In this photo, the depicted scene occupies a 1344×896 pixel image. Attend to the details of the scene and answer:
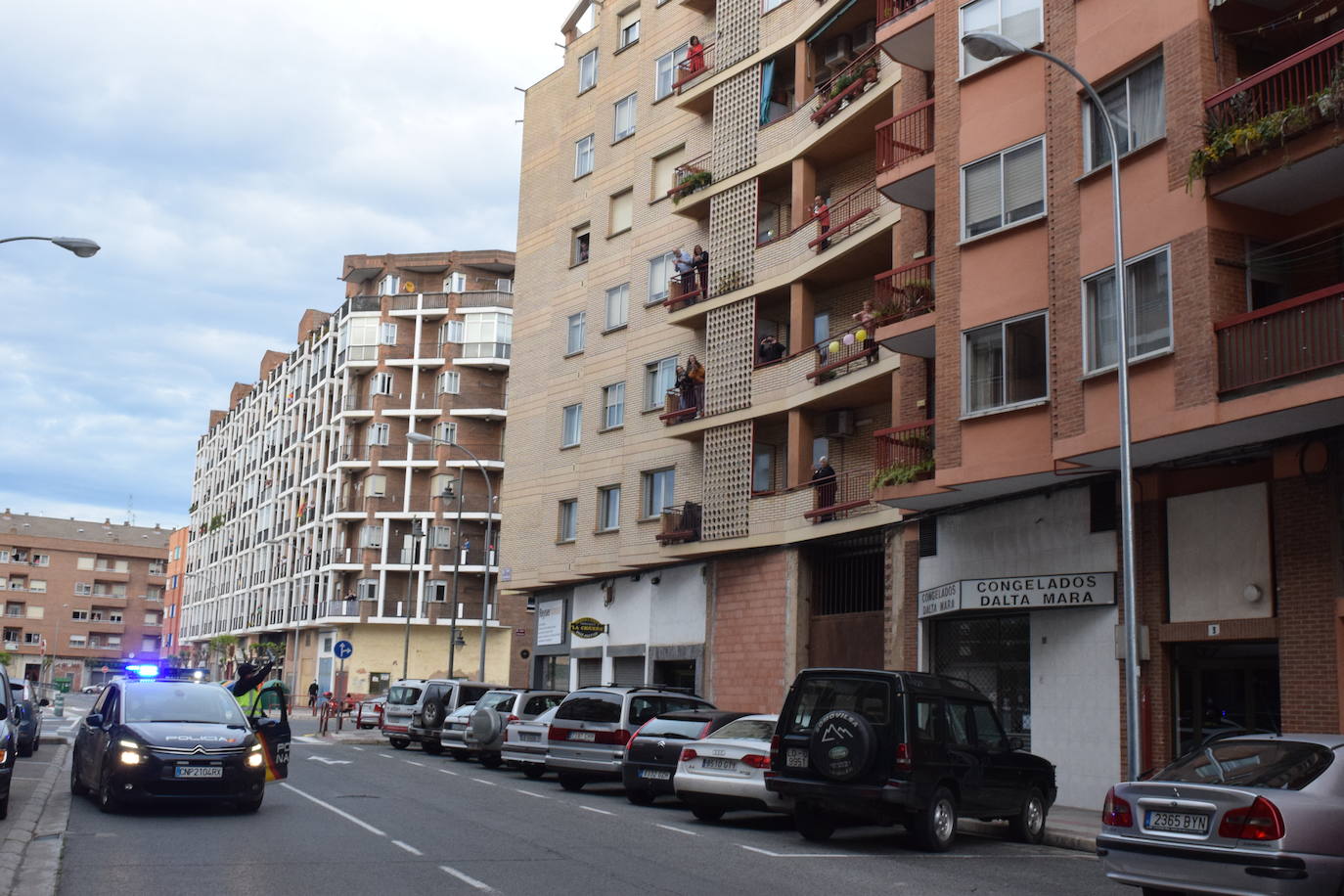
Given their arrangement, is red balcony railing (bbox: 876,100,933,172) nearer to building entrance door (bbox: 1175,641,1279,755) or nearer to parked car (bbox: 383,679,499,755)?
building entrance door (bbox: 1175,641,1279,755)

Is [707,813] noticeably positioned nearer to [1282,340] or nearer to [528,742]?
[528,742]

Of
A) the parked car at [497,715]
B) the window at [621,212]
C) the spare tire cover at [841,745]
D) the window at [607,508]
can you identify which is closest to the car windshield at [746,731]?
the spare tire cover at [841,745]

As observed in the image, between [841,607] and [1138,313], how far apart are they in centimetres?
1099

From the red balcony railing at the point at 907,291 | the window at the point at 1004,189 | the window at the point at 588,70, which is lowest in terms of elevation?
the red balcony railing at the point at 907,291

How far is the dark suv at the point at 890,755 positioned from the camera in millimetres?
13734

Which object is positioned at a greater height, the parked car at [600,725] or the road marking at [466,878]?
the parked car at [600,725]

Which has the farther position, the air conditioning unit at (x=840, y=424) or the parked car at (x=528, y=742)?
the air conditioning unit at (x=840, y=424)

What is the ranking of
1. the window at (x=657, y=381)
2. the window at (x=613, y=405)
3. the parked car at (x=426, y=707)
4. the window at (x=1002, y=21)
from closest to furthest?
the window at (x=1002, y=21) < the parked car at (x=426, y=707) < the window at (x=657, y=381) < the window at (x=613, y=405)

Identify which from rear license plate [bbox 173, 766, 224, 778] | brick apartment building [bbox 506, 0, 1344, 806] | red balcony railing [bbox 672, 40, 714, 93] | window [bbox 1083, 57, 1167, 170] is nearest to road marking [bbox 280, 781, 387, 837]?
rear license plate [bbox 173, 766, 224, 778]

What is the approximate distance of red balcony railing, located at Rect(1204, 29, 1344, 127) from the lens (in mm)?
15180

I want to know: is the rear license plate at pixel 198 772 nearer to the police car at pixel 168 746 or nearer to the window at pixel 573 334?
the police car at pixel 168 746

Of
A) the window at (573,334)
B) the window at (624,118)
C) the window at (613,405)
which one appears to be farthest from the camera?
the window at (573,334)

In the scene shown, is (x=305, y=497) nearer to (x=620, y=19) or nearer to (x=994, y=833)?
(x=620, y=19)

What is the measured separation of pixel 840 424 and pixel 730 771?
12.7 metres
